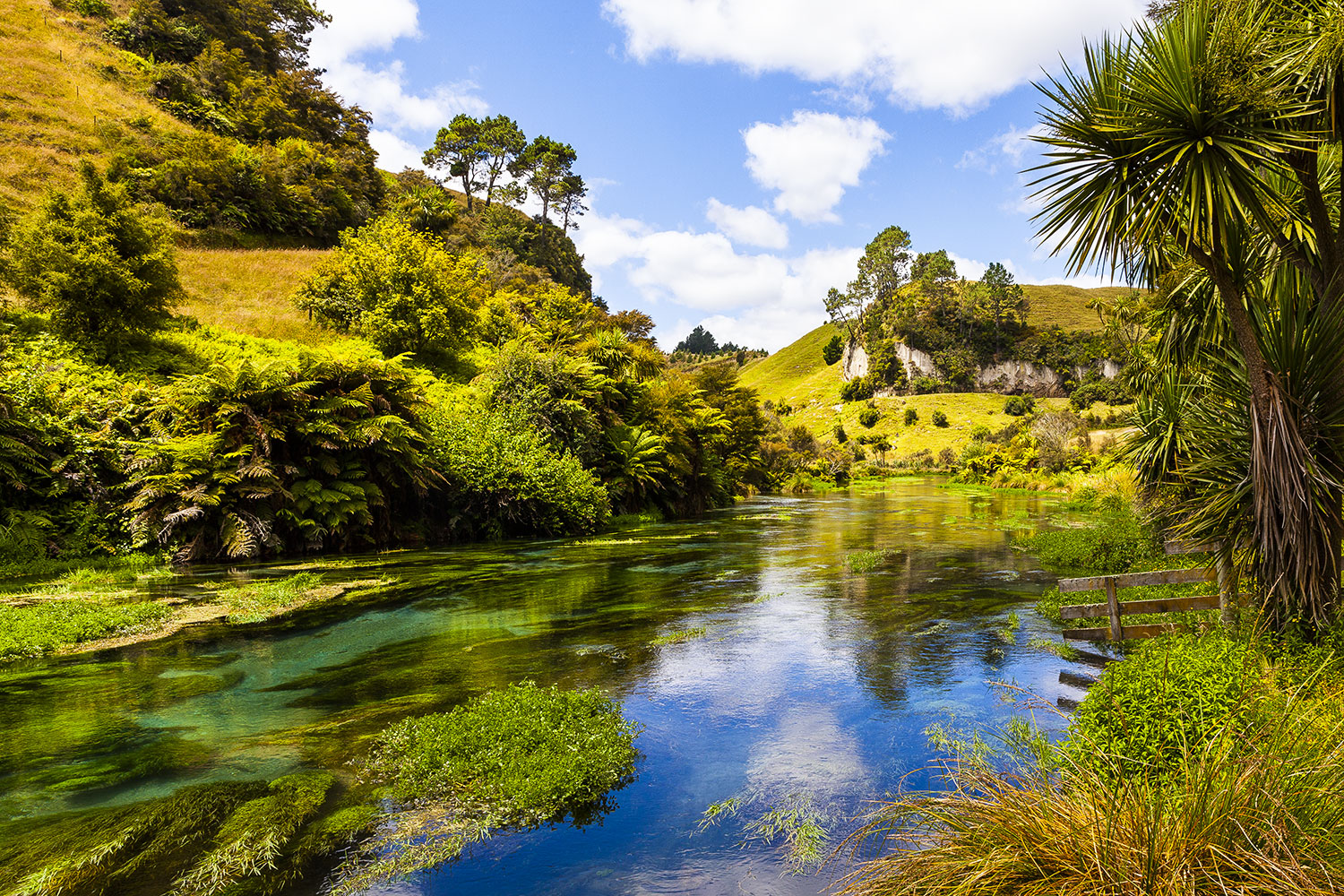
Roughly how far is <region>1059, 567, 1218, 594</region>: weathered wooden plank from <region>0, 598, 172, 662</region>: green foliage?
1315 cm

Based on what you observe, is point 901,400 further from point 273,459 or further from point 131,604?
point 131,604

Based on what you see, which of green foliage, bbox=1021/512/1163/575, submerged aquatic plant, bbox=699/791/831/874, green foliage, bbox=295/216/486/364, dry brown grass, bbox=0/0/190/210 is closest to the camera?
submerged aquatic plant, bbox=699/791/831/874

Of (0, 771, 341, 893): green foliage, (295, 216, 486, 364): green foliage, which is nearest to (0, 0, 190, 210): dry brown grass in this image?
(295, 216, 486, 364): green foliage

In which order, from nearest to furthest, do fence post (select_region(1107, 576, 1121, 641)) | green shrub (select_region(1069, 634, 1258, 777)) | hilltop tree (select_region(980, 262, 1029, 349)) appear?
green shrub (select_region(1069, 634, 1258, 777)) < fence post (select_region(1107, 576, 1121, 641)) < hilltop tree (select_region(980, 262, 1029, 349))

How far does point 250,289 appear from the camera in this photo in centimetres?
3191

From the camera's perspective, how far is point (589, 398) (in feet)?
93.4

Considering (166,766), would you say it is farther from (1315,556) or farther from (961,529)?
(961,529)

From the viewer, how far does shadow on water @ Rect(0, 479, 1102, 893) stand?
4965 millimetres

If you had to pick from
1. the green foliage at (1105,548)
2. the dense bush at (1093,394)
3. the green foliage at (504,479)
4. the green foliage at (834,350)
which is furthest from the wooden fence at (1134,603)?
the green foliage at (834,350)

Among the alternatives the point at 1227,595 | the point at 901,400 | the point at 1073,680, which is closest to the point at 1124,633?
the point at 1073,680

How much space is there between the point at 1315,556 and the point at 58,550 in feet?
69.5

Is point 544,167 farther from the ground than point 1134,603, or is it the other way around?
point 544,167

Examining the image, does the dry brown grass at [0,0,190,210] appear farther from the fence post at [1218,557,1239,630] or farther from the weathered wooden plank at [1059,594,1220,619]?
the fence post at [1218,557,1239,630]

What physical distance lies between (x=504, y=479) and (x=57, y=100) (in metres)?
40.6
